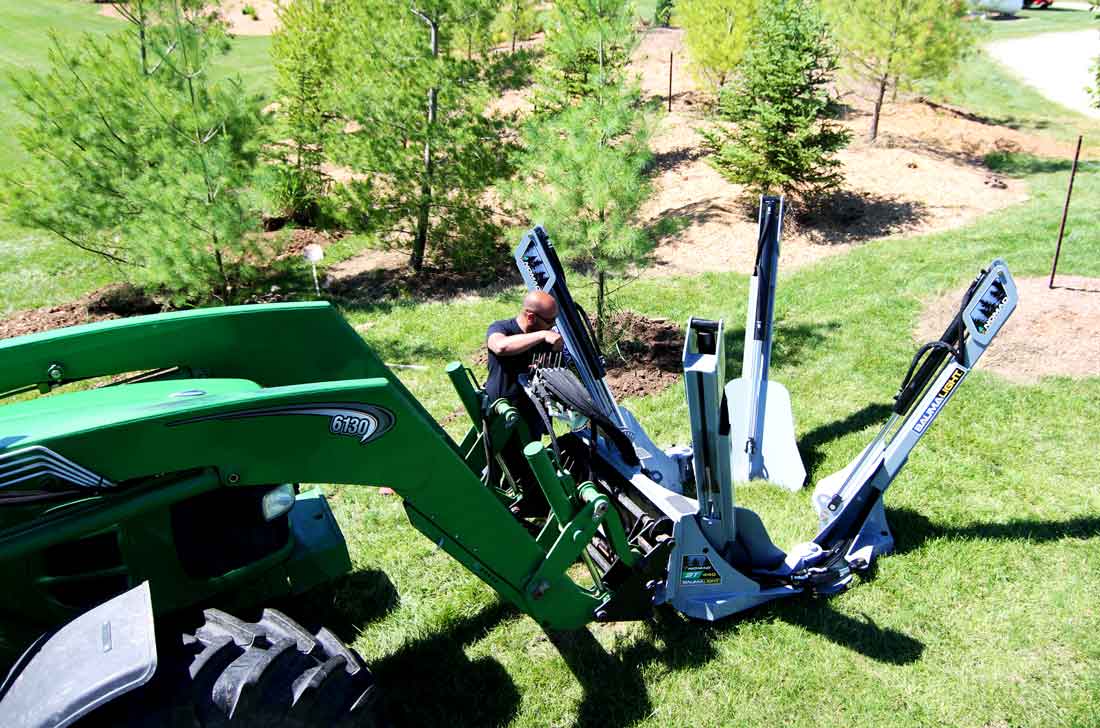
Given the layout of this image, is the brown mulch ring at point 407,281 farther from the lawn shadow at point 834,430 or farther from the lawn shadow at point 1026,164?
the lawn shadow at point 1026,164

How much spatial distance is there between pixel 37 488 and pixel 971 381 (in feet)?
25.1

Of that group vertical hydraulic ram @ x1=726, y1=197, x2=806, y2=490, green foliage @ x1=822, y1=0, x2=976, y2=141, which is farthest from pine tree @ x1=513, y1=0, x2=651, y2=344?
green foliage @ x1=822, y1=0, x2=976, y2=141

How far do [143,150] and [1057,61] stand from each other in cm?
3169

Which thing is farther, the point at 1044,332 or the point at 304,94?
the point at 304,94

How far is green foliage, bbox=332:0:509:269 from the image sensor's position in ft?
36.8

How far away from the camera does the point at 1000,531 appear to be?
548 centimetres

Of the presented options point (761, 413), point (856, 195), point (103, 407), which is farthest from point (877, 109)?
point (103, 407)

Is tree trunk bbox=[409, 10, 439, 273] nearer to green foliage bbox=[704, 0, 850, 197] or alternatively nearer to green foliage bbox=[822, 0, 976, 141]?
green foliage bbox=[704, 0, 850, 197]

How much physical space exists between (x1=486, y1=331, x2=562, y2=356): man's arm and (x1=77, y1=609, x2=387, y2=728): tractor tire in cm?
207

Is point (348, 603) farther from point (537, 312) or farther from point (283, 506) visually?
point (537, 312)

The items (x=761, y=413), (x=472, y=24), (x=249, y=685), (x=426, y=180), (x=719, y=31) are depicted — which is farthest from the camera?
(x=719, y=31)

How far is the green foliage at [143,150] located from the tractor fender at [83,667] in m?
7.34

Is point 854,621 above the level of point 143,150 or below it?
below

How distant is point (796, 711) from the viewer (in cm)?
417
